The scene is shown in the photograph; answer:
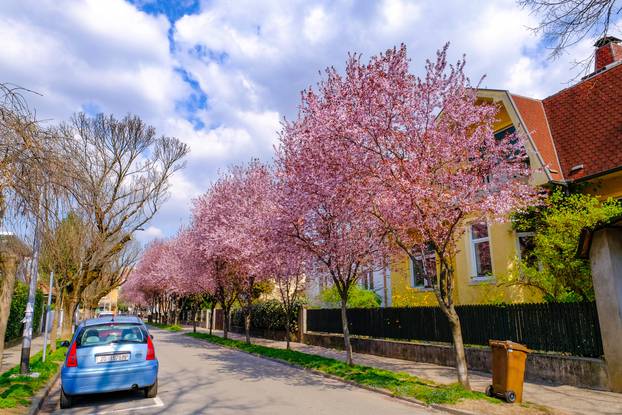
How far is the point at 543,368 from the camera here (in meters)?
10.8

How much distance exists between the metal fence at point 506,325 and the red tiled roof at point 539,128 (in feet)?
16.7

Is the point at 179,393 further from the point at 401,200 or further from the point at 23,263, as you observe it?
the point at 401,200

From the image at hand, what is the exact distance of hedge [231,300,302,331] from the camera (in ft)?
80.8

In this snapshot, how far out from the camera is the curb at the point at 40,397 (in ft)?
26.6

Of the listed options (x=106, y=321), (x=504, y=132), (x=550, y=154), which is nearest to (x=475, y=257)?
(x=550, y=154)

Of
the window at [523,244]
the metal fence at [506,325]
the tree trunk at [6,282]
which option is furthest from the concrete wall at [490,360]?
the tree trunk at [6,282]

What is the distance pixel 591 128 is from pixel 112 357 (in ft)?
53.3

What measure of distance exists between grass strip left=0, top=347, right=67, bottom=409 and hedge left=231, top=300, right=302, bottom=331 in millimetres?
12661

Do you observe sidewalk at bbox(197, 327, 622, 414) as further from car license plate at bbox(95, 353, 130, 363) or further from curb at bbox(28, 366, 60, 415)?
curb at bbox(28, 366, 60, 415)

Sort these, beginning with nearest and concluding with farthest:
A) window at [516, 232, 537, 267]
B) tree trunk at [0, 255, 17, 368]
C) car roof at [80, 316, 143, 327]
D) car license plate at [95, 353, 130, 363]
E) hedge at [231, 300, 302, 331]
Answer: tree trunk at [0, 255, 17, 368] < car license plate at [95, 353, 130, 363] < car roof at [80, 316, 143, 327] < window at [516, 232, 537, 267] < hedge at [231, 300, 302, 331]

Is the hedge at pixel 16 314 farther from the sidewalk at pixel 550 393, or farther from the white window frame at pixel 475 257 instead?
the white window frame at pixel 475 257

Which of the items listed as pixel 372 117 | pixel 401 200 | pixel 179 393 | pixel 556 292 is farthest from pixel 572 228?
pixel 179 393

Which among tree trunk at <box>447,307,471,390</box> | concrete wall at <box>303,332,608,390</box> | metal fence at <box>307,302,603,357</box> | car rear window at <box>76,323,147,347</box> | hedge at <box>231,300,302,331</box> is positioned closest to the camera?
car rear window at <box>76,323,147,347</box>

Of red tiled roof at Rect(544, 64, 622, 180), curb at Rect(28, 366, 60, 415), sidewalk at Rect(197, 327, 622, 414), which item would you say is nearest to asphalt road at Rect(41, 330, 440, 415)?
curb at Rect(28, 366, 60, 415)
